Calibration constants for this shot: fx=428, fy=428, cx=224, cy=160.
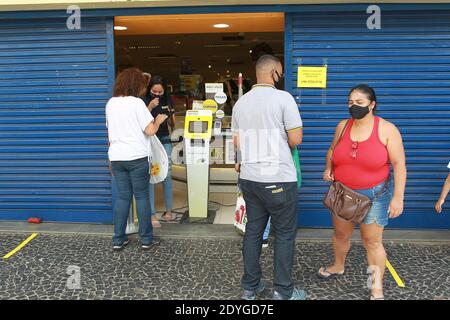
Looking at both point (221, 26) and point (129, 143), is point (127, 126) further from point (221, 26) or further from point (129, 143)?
point (221, 26)

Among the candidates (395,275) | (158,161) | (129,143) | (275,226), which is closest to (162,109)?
(158,161)

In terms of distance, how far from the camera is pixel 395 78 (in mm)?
4418

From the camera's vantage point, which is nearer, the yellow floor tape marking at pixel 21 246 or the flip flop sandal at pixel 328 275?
the flip flop sandal at pixel 328 275

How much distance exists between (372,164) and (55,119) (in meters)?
3.45

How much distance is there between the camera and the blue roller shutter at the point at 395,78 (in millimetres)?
4359

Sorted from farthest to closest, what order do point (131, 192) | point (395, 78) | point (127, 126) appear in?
point (395, 78), point (131, 192), point (127, 126)

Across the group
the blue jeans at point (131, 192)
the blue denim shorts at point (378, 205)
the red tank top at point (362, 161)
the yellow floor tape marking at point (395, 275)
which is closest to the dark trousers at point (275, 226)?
the red tank top at point (362, 161)

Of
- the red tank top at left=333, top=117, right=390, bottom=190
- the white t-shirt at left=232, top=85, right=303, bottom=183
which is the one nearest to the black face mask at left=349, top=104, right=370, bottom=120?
the red tank top at left=333, top=117, right=390, bottom=190

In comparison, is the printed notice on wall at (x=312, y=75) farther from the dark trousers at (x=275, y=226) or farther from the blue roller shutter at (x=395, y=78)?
the dark trousers at (x=275, y=226)

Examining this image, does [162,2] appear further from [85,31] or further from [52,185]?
[52,185]

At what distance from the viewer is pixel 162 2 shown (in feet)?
13.9

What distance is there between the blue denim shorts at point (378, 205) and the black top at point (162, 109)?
2.51 metres

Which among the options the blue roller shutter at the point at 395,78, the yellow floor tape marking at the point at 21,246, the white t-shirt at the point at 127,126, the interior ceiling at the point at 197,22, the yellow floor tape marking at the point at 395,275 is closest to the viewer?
the yellow floor tape marking at the point at 395,275

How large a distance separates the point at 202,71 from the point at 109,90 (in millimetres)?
14833
